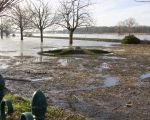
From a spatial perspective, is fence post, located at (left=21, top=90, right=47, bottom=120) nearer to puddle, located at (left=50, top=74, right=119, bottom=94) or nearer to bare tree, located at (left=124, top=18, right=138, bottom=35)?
puddle, located at (left=50, top=74, right=119, bottom=94)

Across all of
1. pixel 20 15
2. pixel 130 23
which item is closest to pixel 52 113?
pixel 20 15

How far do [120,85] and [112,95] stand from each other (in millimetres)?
2242

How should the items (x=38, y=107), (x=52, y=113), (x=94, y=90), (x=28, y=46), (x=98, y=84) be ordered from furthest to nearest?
(x=28, y=46), (x=98, y=84), (x=94, y=90), (x=52, y=113), (x=38, y=107)

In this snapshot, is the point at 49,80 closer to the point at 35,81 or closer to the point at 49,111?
the point at 35,81

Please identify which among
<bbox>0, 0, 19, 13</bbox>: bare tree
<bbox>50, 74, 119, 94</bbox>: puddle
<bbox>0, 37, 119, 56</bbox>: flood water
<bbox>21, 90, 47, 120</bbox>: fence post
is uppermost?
<bbox>0, 0, 19, 13</bbox>: bare tree

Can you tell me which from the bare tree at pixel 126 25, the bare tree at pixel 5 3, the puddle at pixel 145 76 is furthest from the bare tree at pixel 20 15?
the bare tree at pixel 126 25

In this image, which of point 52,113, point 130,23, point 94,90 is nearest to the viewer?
point 52,113

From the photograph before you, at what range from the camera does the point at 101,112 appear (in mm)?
9219

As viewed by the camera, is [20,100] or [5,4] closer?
[5,4]

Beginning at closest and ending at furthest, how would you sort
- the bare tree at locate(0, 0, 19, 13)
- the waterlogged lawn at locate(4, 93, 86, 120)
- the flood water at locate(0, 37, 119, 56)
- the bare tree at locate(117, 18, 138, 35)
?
1. the bare tree at locate(0, 0, 19, 13)
2. the waterlogged lawn at locate(4, 93, 86, 120)
3. the flood water at locate(0, 37, 119, 56)
4. the bare tree at locate(117, 18, 138, 35)

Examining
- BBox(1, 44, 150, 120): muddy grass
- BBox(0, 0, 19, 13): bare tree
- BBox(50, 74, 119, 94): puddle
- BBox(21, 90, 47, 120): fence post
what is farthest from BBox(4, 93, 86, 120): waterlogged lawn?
BBox(21, 90, 47, 120): fence post

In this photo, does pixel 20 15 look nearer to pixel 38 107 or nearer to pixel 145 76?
pixel 145 76

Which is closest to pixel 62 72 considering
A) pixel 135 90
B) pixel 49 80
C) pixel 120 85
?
pixel 49 80

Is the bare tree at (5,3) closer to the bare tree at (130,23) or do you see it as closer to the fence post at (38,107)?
the fence post at (38,107)
